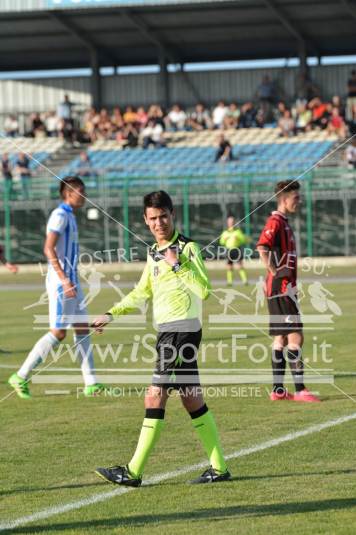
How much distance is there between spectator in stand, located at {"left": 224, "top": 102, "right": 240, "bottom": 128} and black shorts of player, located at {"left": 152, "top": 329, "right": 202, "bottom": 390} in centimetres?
3627

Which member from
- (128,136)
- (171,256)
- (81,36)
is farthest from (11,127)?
(171,256)

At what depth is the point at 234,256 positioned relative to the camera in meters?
31.6

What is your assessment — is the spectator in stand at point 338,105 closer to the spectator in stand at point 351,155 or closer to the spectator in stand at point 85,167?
the spectator in stand at point 351,155

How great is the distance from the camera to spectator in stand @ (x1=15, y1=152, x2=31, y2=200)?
1590 inches

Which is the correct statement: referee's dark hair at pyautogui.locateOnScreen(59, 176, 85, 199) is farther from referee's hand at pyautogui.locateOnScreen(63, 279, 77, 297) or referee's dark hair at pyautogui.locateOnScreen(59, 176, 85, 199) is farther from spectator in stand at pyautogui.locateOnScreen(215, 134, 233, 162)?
spectator in stand at pyautogui.locateOnScreen(215, 134, 233, 162)

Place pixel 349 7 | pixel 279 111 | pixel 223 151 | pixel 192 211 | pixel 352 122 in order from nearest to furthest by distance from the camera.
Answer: pixel 192 211 → pixel 223 151 → pixel 352 122 → pixel 349 7 → pixel 279 111

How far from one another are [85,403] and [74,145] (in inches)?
1344

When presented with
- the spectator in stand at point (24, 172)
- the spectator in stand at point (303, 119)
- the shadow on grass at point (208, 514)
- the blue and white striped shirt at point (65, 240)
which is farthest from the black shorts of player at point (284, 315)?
the spectator in stand at point (303, 119)

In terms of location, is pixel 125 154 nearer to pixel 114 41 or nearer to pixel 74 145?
pixel 74 145

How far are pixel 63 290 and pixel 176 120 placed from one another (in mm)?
33831

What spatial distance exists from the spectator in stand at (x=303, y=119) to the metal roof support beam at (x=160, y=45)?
6.69 metres

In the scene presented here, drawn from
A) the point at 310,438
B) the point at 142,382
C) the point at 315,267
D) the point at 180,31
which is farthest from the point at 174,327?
the point at 180,31

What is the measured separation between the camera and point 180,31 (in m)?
45.9

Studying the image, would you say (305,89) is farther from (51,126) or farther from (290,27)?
(51,126)
